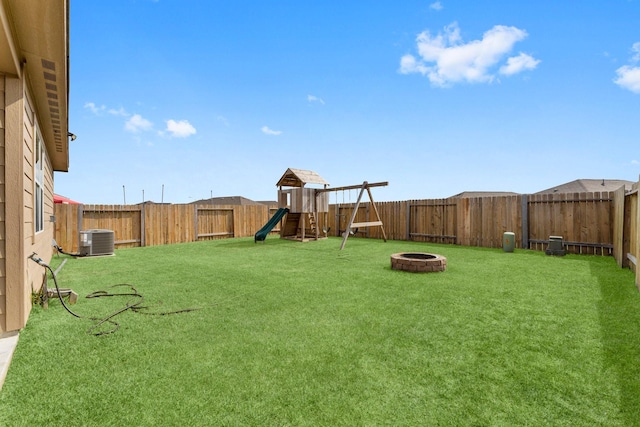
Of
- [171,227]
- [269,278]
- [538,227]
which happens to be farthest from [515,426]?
[171,227]

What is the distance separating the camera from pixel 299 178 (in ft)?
41.6

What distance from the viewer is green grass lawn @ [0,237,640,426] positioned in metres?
1.86

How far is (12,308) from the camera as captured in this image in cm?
307

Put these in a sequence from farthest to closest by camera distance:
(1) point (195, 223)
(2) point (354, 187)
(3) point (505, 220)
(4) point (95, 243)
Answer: (1) point (195, 223) → (2) point (354, 187) → (3) point (505, 220) → (4) point (95, 243)

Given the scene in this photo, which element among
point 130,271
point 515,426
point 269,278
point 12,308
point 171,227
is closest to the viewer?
point 515,426

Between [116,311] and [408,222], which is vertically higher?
[408,222]

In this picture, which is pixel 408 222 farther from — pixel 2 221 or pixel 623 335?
pixel 2 221

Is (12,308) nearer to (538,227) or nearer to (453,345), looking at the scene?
(453,345)

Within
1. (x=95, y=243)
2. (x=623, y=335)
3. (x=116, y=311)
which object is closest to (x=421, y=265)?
(x=623, y=335)

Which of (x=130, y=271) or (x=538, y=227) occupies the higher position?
(x=538, y=227)

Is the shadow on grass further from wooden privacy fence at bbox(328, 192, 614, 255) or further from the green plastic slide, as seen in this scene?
the green plastic slide

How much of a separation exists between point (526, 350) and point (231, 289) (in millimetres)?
3845

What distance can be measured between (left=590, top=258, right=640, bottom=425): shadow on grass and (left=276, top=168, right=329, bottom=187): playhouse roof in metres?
9.59

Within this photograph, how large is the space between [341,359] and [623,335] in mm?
2777
